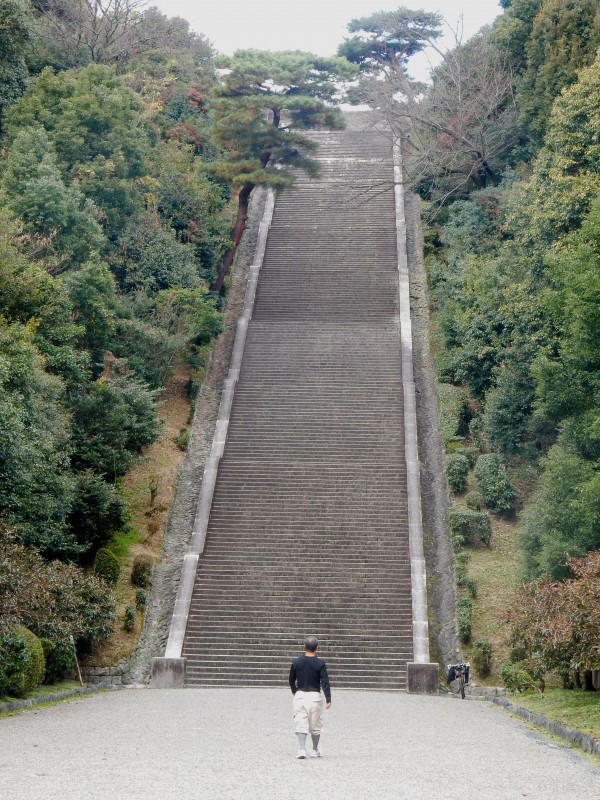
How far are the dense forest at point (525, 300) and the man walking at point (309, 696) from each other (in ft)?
16.7

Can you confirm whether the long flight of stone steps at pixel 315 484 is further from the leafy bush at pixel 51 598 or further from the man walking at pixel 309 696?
the man walking at pixel 309 696

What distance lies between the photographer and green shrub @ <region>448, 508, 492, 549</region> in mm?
26516

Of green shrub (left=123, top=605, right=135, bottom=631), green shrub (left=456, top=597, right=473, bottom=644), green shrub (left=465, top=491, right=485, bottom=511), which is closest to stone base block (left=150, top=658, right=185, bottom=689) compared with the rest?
→ green shrub (left=123, top=605, right=135, bottom=631)

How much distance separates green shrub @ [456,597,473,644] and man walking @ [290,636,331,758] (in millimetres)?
11353

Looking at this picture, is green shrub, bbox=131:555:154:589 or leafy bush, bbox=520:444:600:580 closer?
leafy bush, bbox=520:444:600:580

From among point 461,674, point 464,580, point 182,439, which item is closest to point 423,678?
point 461,674

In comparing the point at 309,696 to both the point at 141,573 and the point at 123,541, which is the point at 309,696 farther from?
the point at 123,541

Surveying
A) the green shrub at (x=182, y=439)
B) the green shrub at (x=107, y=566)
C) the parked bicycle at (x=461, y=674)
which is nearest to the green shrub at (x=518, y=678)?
the parked bicycle at (x=461, y=674)

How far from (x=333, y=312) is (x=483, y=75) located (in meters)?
11.3

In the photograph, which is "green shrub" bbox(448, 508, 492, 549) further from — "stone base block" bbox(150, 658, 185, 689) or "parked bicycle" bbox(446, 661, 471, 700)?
"stone base block" bbox(150, 658, 185, 689)

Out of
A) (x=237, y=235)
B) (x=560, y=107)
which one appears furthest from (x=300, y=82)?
(x=560, y=107)

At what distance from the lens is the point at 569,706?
16766 mm

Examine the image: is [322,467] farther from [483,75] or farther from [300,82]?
[483,75]

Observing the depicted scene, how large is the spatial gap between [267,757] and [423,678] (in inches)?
422
